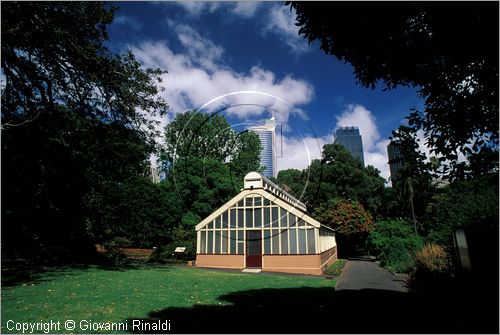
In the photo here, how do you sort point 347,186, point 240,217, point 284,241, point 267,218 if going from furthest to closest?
1. point 347,186
2. point 240,217
3. point 267,218
4. point 284,241

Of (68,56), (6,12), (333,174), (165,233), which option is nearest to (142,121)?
(68,56)

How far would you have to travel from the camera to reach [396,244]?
2550 centimetres

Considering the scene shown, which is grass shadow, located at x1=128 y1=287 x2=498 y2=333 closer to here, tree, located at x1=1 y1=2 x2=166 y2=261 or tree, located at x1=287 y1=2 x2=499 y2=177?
tree, located at x1=287 y1=2 x2=499 y2=177

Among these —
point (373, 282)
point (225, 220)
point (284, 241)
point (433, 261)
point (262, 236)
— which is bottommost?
point (373, 282)

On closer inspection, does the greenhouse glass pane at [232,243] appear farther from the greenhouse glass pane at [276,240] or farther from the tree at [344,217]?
the tree at [344,217]

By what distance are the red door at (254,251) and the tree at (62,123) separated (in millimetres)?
11595

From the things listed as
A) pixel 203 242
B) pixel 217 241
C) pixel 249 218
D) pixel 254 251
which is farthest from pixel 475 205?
pixel 203 242

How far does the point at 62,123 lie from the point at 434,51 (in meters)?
16.3

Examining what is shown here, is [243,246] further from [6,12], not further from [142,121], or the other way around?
[6,12]

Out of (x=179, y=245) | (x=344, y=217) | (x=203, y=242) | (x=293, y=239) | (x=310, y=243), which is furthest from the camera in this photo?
(x=344, y=217)

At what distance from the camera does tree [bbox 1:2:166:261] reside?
11.9 m

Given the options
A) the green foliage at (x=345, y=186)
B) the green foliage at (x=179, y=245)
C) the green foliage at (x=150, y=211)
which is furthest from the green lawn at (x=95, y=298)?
the green foliage at (x=345, y=186)

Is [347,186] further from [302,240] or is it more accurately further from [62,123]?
[62,123]

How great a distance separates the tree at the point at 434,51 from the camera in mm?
5293
